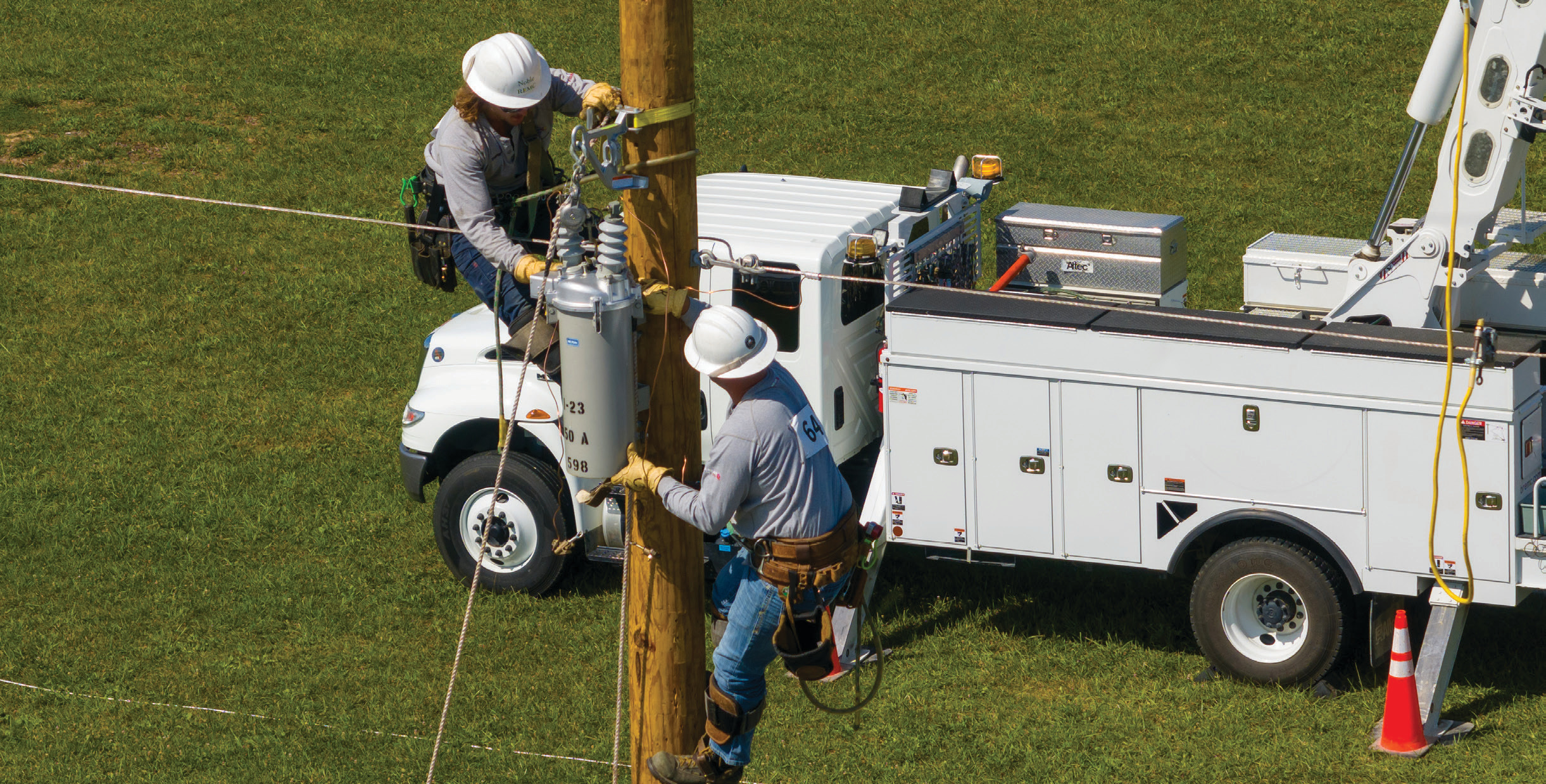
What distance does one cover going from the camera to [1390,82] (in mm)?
23797

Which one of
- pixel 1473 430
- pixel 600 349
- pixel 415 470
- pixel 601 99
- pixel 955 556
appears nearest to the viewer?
pixel 600 349

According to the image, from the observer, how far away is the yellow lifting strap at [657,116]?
6879 millimetres

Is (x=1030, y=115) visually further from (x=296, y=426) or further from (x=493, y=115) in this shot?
(x=493, y=115)

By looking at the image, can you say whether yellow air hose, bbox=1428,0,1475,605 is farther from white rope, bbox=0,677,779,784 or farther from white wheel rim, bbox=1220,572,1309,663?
white rope, bbox=0,677,779,784

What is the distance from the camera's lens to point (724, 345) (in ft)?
24.2

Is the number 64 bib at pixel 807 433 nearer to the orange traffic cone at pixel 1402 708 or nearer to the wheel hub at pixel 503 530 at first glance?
the orange traffic cone at pixel 1402 708

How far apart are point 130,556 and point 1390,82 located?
55.6ft

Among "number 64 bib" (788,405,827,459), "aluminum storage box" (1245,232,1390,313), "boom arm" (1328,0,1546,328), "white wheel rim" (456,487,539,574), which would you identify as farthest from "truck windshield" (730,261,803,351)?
"number 64 bib" (788,405,827,459)

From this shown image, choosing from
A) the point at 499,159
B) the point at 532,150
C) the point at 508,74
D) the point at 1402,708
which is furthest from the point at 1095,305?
the point at 508,74

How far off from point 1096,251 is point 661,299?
19.1 feet

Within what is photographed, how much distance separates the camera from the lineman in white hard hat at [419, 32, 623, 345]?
31.5 feet

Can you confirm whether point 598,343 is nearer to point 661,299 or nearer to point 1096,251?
point 661,299

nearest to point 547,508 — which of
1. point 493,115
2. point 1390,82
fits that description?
point 493,115

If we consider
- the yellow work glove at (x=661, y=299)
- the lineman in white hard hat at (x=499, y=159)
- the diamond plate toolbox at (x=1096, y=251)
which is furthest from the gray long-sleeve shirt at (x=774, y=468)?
the diamond plate toolbox at (x=1096, y=251)
